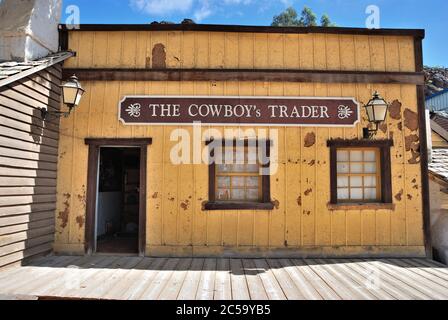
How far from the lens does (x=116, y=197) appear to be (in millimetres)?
8820

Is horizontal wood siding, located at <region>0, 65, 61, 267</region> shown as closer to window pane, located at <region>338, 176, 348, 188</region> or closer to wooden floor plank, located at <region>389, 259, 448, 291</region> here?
window pane, located at <region>338, 176, 348, 188</region>

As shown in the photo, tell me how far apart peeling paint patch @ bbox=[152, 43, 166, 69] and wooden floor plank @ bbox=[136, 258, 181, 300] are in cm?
396

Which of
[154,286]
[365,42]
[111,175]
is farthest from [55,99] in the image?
[365,42]

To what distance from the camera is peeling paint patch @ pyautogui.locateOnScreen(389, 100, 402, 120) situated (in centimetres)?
632

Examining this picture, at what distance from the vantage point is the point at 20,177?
16.9ft

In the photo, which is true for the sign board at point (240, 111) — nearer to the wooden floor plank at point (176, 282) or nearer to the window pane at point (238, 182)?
the window pane at point (238, 182)

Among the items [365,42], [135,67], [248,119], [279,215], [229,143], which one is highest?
[365,42]

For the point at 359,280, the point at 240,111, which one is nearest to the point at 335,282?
the point at 359,280

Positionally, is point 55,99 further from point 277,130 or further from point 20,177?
point 277,130

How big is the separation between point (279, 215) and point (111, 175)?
5038 millimetres

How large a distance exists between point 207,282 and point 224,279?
11.6 inches

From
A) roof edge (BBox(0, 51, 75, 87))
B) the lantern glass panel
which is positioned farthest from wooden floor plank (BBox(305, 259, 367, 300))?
roof edge (BBox(0, 51, 75, 87))

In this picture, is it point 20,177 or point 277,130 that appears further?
point 277,130

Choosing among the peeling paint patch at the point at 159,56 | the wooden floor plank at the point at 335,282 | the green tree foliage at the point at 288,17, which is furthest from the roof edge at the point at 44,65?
the green tree foliage at the point at 288,17
